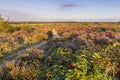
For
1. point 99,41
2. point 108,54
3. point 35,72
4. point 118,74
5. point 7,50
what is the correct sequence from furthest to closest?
point 7,50
point 99,41
point 108,54
point 118,74
point 35,72

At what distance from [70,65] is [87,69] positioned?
25.5 inches

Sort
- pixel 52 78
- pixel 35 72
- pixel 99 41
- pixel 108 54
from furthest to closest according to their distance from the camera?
pixel 99 41 < pixel 108 54 < pixel 35 72 < pixel 52 78

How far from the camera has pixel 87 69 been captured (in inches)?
323

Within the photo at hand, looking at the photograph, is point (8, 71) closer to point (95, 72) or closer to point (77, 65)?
point (77, 65)

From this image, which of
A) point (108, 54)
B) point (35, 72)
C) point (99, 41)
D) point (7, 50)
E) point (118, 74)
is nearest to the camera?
point (35, 72)

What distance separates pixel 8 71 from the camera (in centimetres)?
850

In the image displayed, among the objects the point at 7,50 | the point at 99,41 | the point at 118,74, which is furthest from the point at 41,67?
the point at 7,50

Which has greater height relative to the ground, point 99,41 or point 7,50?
point 99,41

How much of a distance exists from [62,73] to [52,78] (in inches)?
14.2

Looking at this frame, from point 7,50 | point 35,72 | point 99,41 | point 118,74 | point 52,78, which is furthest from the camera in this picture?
point 7,50

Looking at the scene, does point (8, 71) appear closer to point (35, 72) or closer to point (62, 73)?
point (35, 72)

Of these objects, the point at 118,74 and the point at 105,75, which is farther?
the point at 118,74

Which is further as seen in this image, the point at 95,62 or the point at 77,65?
the point at 95,62

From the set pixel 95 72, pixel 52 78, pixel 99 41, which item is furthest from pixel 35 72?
pixel 99 41
